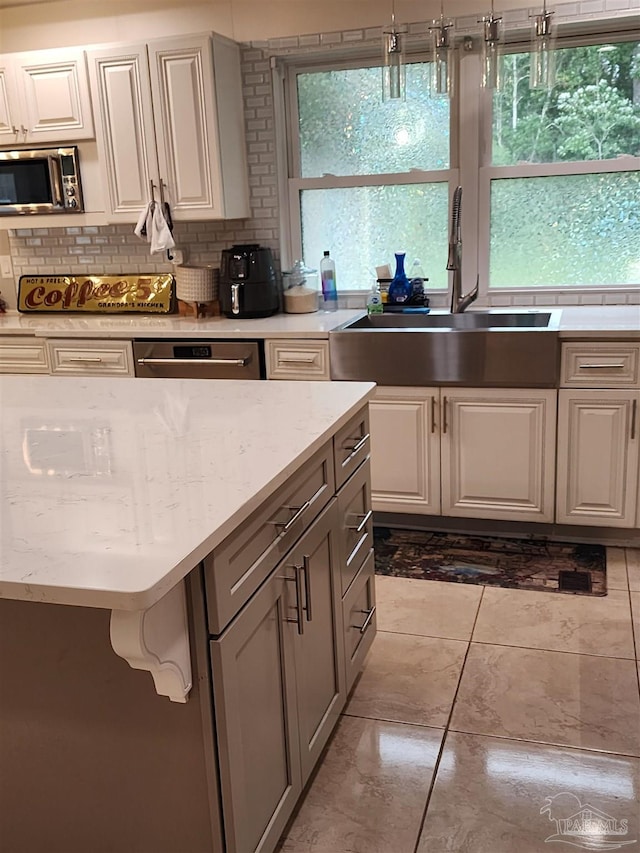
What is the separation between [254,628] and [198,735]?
0.72ft

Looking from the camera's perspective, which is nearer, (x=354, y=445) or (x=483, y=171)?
(x=354, y=445)

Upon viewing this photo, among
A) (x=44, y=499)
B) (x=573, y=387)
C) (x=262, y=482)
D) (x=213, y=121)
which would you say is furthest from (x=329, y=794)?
(x=213, y=121)

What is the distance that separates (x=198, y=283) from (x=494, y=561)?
1.88 meters

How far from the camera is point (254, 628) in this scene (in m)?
1.48

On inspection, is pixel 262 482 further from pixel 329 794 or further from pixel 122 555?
pixel 329 794

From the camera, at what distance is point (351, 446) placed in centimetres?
211

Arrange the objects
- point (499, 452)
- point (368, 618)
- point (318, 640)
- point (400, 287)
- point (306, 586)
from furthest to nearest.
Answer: point (400, 287)
point (499, 452)
point (368, 618)
point (318, 640)
point (306, 586)

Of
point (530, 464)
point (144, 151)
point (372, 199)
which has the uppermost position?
point (144, 151)

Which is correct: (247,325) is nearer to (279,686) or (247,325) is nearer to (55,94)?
(55,94)

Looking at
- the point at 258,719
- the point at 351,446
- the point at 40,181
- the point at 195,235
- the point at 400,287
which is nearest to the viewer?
the point at 258,719

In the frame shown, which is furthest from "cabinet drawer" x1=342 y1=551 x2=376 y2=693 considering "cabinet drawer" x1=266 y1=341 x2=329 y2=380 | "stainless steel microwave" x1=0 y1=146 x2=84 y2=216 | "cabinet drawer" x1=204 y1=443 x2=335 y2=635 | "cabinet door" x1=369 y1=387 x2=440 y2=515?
"stainless steel microwave" x1=0 y1=146 x2=84 y2=216

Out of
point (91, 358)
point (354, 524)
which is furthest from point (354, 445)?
point (91, 358)

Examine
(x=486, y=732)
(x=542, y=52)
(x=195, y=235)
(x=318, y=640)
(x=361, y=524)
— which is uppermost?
(x=542, y=52)

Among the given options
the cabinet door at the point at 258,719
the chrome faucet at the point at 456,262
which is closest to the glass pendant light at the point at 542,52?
the chrome faucet at the point at 456,262
